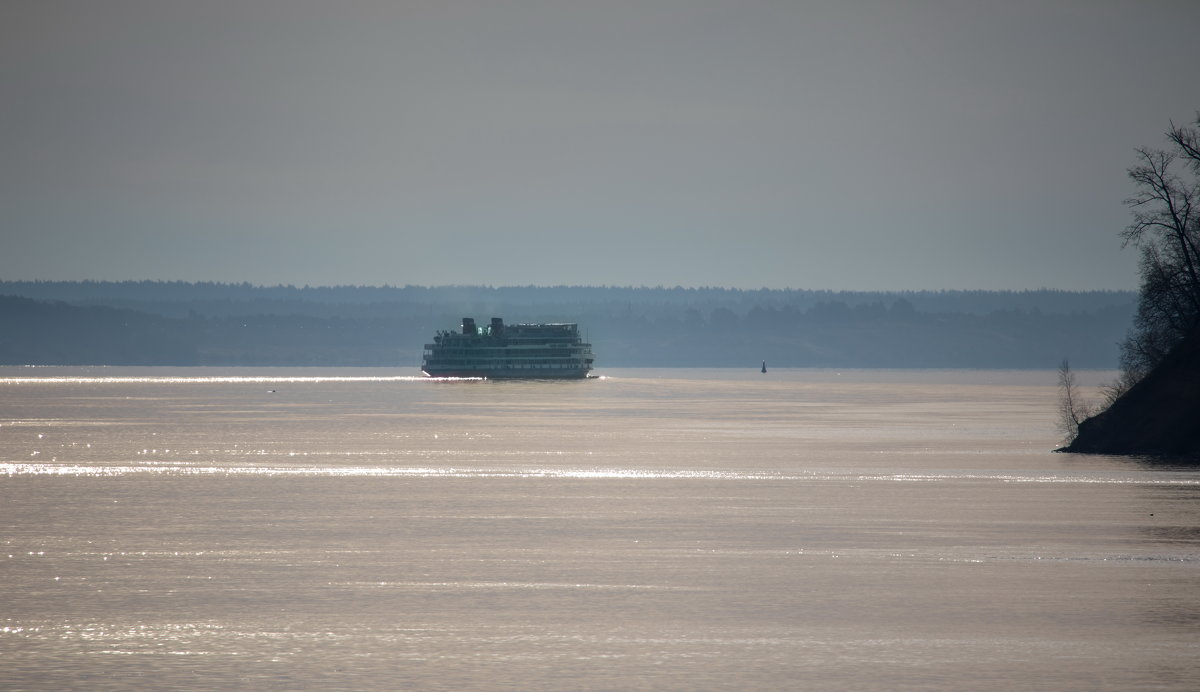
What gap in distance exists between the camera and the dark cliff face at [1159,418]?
6106 centimetres

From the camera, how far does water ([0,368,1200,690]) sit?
23.0 metres

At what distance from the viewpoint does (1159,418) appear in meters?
64.1

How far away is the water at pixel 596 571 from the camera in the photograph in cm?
2300

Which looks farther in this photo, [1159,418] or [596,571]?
[1159,418]

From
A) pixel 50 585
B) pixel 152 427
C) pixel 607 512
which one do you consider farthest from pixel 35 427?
pixel 50 585

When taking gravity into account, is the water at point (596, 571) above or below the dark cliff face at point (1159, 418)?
below

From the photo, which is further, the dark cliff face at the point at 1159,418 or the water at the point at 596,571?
the dark cliff face at the point at 1159,418

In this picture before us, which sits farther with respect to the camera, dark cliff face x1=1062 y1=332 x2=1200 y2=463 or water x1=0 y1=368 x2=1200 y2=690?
dark cliff face x1=1062 y1=332 x2=1200 y2=463

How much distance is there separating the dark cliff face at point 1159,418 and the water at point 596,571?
2.57m

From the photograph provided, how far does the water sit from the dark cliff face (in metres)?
2.57

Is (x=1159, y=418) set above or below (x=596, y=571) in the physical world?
above

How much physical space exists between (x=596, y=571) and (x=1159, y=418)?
1572 inches

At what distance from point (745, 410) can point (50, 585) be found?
102810mm

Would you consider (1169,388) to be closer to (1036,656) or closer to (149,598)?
(1036,656)
